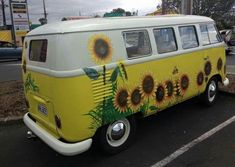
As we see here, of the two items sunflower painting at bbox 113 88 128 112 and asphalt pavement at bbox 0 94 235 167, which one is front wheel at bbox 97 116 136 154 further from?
sunflower painting at bbox 113 88 128 112

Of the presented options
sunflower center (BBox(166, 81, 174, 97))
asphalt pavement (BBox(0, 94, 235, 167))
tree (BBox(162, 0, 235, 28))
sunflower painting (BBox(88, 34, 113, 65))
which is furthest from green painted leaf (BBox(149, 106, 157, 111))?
tree (BBox(162, 0, 235, 28))

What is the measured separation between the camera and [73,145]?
3.76 meters

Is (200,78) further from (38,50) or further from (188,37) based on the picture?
(38,50)

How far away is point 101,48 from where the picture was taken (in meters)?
3.92

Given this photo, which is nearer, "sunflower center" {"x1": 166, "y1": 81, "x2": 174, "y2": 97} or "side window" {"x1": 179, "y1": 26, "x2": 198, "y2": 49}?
"sunflower center" {"x1": 166, "y1": 81, "x2": 174, "y2": 97}

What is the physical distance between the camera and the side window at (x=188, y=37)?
5297mm

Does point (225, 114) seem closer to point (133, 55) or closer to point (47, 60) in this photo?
point (133, 55)

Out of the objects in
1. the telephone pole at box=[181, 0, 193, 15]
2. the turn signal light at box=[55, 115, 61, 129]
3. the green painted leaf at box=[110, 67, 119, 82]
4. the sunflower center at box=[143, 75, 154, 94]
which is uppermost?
the telephone pole at box=[181, 0, 193, 15]

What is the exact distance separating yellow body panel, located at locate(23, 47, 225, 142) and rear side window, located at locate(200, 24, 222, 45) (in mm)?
847

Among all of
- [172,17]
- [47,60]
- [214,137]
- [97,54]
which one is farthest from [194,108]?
[47,60]

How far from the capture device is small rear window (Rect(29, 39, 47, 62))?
402 cm

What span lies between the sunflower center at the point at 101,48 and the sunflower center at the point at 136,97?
76 centimetres

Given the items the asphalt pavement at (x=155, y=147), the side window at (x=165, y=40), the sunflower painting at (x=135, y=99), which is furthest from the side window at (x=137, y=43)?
the asphalt pavement at (x=155, y=147)

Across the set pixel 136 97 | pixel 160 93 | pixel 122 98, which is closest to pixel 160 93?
pixel 160 93
